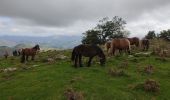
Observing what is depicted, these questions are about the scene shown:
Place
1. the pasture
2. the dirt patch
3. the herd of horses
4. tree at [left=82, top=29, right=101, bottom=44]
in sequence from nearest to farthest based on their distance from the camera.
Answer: the dirt patch, the pasture, the herd of horses, tree at [left=82, top=29, right=101, bottom=44]

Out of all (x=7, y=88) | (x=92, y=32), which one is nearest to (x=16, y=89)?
(x=7, y=88)

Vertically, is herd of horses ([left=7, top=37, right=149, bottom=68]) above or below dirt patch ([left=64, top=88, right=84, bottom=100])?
above

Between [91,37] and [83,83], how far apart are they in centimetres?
7552

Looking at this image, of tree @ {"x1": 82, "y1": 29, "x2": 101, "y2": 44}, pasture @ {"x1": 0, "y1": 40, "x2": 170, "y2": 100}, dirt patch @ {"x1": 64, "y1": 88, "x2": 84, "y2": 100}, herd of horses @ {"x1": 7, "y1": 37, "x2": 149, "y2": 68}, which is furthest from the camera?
tree @ {"x1": 82, "y1": 29, "x2": 101, "y2": 44}

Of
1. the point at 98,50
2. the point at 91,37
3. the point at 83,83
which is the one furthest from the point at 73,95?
the point at 91,37

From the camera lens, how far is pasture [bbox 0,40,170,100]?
68.0ft

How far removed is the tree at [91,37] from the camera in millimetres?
95438

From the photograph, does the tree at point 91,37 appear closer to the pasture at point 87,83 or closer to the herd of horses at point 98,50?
the herd of horses at point 98,50

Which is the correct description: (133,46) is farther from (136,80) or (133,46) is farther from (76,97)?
(76,97)

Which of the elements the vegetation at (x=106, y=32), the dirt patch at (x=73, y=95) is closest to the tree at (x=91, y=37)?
the vegetation at (x=106, y=32)

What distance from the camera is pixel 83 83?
885 inches

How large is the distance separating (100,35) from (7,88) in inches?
3100

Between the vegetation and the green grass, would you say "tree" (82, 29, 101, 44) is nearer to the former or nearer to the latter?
the vegetation

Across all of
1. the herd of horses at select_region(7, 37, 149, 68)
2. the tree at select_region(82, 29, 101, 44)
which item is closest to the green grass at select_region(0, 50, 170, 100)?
the herd of horses at select_region(7, 37, 149, 68)
